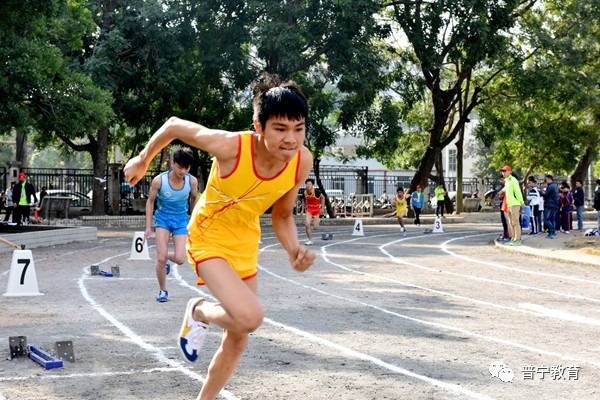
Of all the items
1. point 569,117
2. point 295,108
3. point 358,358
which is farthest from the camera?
point 569,117

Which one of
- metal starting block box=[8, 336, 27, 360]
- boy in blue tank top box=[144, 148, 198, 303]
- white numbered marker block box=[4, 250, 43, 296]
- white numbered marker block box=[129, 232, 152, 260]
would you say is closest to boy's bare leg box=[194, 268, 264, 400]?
metal starting block box=[8, 336, 27, 360]

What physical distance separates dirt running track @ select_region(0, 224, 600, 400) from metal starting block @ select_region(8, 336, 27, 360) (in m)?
0.10

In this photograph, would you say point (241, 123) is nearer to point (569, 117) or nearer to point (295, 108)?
point (569, 117)

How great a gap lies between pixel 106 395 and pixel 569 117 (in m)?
46.4

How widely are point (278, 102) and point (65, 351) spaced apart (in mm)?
3569

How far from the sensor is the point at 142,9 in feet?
117

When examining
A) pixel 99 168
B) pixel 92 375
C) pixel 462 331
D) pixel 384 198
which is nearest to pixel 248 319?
pixel 92 375

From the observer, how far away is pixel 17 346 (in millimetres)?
7949

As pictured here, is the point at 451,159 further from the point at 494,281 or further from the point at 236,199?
the point at 236,199

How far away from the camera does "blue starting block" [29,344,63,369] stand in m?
7.52

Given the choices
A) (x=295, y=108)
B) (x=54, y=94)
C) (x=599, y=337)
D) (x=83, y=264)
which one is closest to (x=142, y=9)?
(x=54, y=94)

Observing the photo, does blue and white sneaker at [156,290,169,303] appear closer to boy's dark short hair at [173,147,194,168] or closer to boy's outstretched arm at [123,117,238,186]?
boy's dark short hair at [173,147,194,168]

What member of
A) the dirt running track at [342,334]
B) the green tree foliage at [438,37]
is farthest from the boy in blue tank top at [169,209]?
the green tree foliage at [438,37]

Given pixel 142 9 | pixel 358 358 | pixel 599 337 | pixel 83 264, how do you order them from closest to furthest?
pixel 358 358, pixel 599 337, pixel 83 264, pixel 142 9
